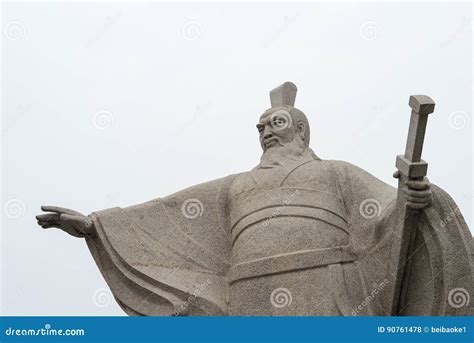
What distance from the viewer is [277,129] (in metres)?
12.2

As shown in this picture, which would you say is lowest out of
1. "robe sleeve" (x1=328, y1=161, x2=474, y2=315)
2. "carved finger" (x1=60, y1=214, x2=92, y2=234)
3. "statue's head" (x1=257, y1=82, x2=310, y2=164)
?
"robe sleeve" (x1=328, y1=161, x2=474, y2=315)

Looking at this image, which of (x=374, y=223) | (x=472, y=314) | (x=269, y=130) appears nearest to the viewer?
(x=472, y=314)

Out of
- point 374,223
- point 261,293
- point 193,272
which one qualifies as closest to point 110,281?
point 193,272

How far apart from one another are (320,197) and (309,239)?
57 cm

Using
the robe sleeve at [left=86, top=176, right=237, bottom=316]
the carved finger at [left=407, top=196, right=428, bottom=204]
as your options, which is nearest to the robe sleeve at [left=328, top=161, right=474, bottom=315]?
the carved finger at [left=407, top=196, right=428, bottom=204]

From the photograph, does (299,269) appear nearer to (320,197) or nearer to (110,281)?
(320,197)

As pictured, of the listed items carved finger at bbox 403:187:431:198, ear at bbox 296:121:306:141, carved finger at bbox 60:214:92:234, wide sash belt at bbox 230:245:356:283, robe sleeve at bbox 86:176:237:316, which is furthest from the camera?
ear at bbox 296:121:306:141

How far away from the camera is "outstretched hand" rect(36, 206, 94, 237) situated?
449 inches

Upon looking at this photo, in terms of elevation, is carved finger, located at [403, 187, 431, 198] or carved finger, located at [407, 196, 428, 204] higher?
carved finger, located at [403, 187, 431, 198]

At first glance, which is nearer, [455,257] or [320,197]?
[455,257]

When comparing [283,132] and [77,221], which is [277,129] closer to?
[283,132]

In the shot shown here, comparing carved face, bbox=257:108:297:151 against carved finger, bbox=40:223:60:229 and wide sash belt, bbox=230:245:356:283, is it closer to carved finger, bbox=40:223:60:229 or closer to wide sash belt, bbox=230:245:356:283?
wide sash belt, bbox=230:245:356:283

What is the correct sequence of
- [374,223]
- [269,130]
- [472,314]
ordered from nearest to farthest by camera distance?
[472,314] → [374,223] → [269,130]

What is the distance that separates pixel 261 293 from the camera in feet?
35.4
